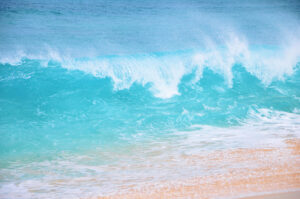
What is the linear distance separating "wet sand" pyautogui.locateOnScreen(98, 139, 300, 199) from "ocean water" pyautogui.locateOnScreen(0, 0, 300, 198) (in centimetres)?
20

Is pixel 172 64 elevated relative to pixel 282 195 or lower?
elevated

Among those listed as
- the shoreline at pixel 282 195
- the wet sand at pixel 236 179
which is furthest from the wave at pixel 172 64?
the shoreline at pixel 282 195

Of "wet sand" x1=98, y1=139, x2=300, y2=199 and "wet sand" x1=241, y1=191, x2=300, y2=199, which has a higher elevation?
"wet sand" x1=98, y1=139, x2=300, y2=199

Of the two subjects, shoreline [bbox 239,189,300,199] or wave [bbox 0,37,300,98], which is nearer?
shoreline [bbox 239,189,300,199]

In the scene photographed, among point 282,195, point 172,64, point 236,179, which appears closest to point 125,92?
point 172,64

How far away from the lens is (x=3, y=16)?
10.6 metres

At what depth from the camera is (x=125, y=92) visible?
7.16 m

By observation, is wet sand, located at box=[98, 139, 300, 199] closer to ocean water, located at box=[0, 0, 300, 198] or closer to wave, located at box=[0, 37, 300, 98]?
ocean water, located at box=[0, 0, 300, 198]

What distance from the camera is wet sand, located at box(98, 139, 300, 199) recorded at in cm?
339

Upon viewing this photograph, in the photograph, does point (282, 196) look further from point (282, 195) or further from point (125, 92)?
point (125, 92)

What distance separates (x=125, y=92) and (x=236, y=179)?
403 cm

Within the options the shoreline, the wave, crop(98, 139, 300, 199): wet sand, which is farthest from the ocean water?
the shoreline

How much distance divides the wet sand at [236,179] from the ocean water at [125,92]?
0.20 metres

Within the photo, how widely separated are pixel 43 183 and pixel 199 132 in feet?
9.04
